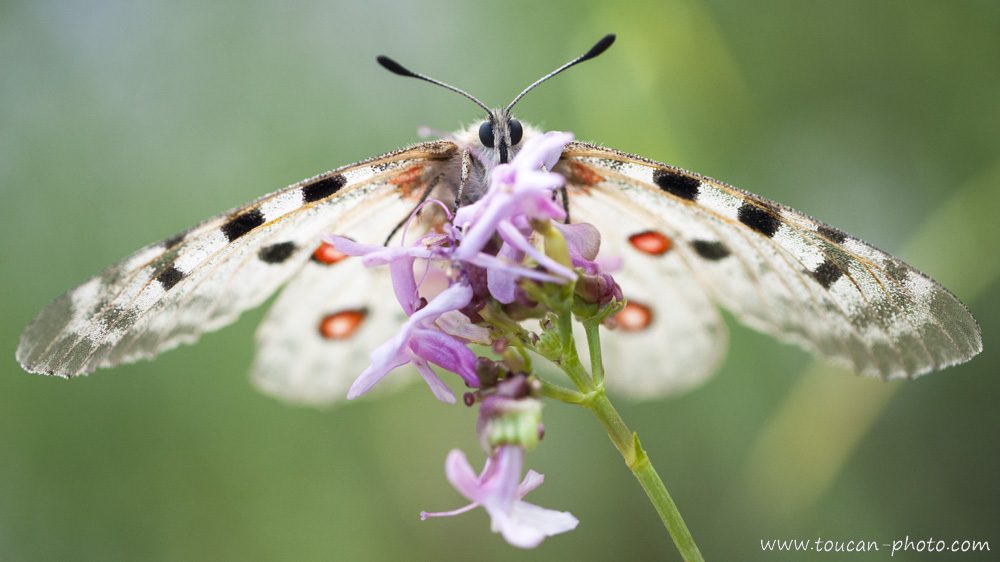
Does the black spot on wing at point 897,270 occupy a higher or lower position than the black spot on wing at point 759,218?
lower

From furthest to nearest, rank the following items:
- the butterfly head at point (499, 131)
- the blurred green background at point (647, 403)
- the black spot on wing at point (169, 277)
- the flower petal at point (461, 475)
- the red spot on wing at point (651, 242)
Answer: the blurred green background at point (647, 403) < the red spot on wing at point (651, 242) < the butterfly head at point (499, 131) < the black spot on wing at point (169, 277) < the flower petal at point (461, 475)

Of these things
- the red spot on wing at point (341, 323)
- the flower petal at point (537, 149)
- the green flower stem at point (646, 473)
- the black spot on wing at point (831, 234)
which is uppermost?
the red spot on wing at point (341, 323)

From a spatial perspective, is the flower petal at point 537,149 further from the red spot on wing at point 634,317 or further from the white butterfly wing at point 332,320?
the red spot on wing at point 634,317

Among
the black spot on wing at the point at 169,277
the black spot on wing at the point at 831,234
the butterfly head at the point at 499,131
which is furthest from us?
the butterfly head at the point at 499,131

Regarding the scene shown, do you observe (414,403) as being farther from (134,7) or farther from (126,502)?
(134,7)

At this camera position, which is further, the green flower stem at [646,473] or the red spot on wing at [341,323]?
the red spot on wing at [341,323]

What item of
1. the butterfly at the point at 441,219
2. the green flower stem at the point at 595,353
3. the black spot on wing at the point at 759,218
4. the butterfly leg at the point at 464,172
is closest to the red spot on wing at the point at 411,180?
the butterfly at the point at 441,219

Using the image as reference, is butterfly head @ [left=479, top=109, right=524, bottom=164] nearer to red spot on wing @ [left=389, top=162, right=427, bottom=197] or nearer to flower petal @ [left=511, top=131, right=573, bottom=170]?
red spot on wing @ [left=389, top=162, right=427, bottom=197]
